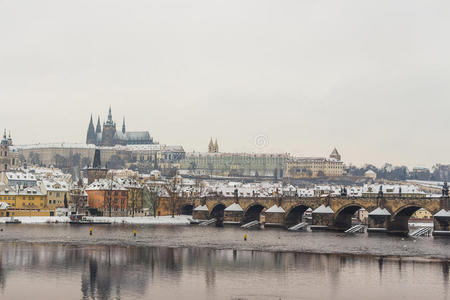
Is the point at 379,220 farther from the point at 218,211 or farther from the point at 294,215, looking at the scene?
the point at 218,211

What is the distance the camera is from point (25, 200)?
12900 centimetres

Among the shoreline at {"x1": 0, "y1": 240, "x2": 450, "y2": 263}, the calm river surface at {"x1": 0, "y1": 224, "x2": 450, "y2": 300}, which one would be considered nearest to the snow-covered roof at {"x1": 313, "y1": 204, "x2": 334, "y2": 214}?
the calm river surface at {"x1": 0, "y1": 224, "x2": 450, "y2": 300}

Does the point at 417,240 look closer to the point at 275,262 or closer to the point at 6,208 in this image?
the point at 275,262

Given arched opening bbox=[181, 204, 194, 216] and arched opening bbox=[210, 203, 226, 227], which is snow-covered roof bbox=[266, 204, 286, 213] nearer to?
arched opening bbox=[210, 203, 226, 227]

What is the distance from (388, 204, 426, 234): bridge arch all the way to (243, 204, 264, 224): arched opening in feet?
102

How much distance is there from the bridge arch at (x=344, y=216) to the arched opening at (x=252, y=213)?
66.9 feet

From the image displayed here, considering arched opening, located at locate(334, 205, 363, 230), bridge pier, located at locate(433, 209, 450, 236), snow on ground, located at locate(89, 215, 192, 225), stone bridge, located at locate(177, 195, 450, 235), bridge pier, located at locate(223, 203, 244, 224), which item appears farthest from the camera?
bridge pier, located at locate(223, 203, 244, 224)

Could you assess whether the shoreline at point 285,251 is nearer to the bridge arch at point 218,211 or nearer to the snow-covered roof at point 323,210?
the snow-covered roof at point 323,210

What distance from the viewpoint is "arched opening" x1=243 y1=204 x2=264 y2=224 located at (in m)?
130

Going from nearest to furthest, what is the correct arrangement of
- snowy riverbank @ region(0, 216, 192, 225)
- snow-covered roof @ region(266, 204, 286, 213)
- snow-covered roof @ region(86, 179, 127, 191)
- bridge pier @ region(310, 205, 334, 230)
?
1. bridge pier @ region(310, 205, 334, 230)
2. snowy riverbank @ region(0, 216, 192, 225)
3. snow-covered roof @ region(266, 204, 286, 213)
4. snow-covered roof @ region(86, 179, 127, 191)

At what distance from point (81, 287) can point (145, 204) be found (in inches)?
4115

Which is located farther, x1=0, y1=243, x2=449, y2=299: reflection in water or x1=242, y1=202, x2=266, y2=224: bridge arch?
x1=242, y1=202, x2=266, y2=224: bridge arch

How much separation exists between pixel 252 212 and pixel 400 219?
34741 mm

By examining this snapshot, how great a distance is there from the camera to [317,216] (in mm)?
111938
